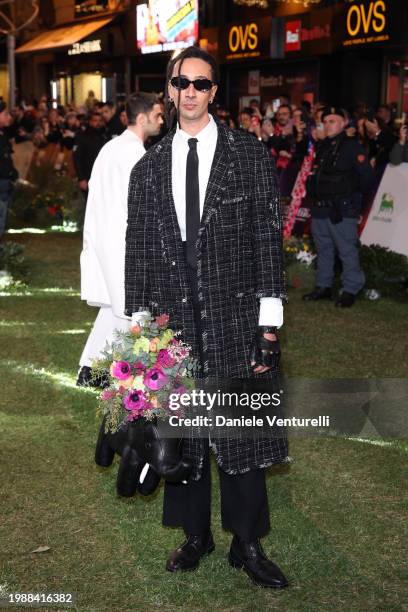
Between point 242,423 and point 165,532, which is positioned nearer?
point 242,423

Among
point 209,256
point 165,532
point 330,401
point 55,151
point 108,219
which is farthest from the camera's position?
point 55,151

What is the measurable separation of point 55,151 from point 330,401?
16.3 metres

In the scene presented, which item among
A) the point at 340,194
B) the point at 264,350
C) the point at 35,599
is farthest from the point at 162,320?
the point at 340,194

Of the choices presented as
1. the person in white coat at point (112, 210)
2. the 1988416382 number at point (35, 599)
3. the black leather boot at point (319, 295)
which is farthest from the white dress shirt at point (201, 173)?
the black leather boot at point (319, 295)

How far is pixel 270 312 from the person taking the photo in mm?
3957

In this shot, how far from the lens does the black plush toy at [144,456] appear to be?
386 cm

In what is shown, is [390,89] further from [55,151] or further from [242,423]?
[242,423]

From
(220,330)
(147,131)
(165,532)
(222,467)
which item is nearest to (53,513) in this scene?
(165,532)

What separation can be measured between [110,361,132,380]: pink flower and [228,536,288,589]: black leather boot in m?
0.98

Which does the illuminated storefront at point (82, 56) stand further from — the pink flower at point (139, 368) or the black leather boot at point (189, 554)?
the pink flower at point (139, 368)

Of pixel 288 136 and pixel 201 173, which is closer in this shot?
pixel 201 173

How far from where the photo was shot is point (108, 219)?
628 cm

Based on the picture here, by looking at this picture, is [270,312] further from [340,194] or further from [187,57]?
[340,194]

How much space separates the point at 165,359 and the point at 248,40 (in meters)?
19.5
